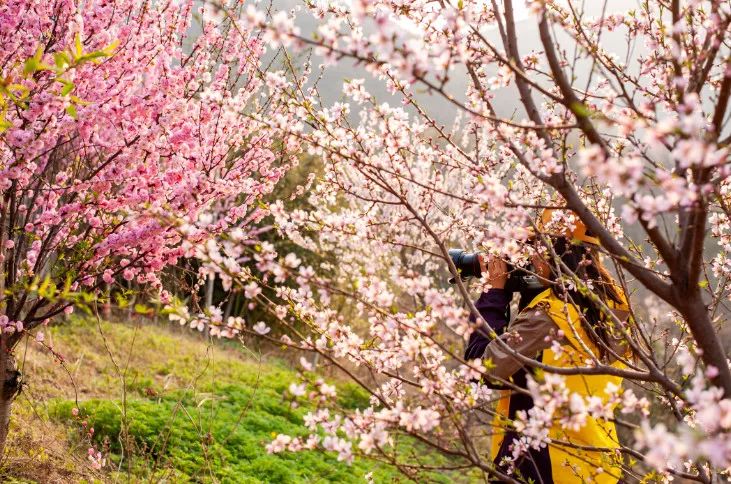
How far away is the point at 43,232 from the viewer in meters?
3.14

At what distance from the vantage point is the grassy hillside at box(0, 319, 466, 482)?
4.17 m

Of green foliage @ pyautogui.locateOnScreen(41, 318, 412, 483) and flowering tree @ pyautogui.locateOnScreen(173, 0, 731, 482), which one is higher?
flowering tree @ pyautogui.locateOnScreen(173, 0, 731, 482)

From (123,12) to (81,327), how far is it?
320 inches

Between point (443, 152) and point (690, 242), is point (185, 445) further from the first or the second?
point (690, 242)

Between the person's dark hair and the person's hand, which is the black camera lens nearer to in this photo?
the person's hand

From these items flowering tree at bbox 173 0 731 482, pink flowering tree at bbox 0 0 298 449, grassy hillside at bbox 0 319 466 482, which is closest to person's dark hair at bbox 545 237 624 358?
flowering tree at bbox 173 0 731 482

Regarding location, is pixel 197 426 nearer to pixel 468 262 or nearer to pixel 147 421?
pixel 147 421

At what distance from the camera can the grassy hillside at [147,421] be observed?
4.17 meters

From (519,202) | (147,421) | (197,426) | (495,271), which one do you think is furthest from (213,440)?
(519,202)

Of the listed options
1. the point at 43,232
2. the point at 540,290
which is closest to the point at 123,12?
the point at 43,232

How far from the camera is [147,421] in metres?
5.70

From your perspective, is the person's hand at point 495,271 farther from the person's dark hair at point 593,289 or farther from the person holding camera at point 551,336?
the person's dark hair at point 593,289

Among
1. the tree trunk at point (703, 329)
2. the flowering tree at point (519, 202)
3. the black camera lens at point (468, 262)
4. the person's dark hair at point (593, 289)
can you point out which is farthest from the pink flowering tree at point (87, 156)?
the tree trunk at point (703, 329)

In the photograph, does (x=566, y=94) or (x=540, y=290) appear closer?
(x=566, y=94)
